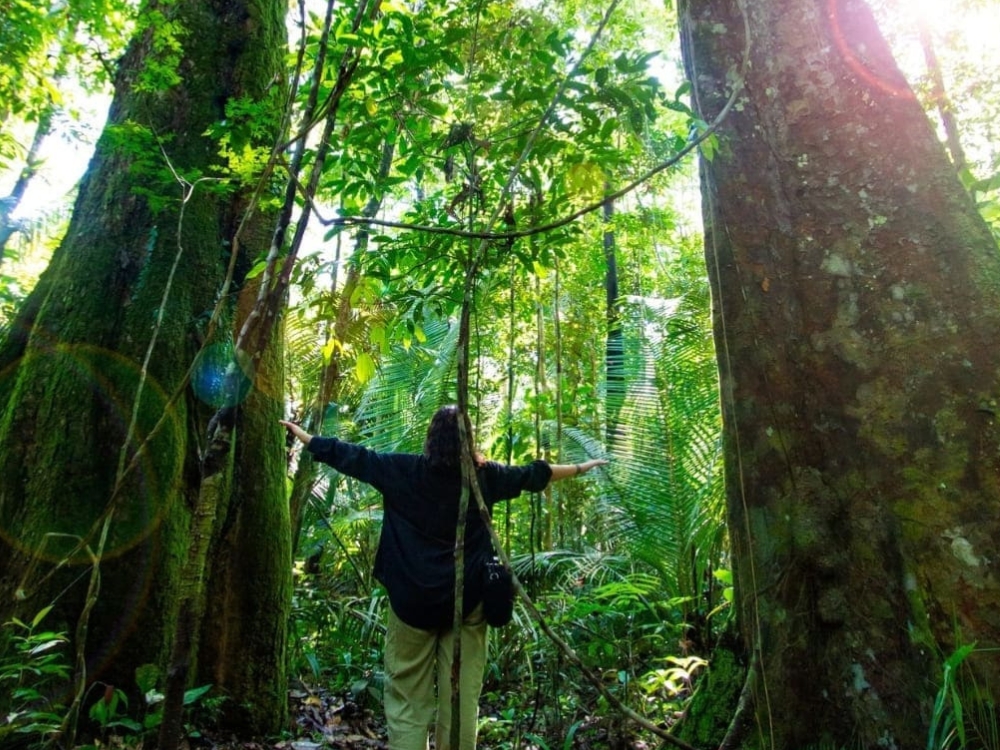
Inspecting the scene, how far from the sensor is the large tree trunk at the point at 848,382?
7.55ft

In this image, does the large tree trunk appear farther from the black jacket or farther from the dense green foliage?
the black jacket

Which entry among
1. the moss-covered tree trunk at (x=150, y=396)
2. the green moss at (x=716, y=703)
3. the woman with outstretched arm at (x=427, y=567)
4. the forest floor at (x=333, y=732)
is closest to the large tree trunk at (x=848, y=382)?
the green moss at (x=716, y=703)

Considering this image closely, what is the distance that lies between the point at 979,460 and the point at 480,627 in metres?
2.12

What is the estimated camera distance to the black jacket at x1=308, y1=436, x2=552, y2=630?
10.6 feet

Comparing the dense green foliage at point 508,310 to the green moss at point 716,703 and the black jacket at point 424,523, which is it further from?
the black jacket at point 424,523

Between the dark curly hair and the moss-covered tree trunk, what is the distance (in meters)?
1.17

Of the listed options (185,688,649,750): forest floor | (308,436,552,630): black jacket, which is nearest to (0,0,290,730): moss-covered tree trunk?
(185,688,649,750): forest floor

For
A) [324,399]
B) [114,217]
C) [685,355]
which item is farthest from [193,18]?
[685,355]

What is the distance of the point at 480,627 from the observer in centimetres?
335

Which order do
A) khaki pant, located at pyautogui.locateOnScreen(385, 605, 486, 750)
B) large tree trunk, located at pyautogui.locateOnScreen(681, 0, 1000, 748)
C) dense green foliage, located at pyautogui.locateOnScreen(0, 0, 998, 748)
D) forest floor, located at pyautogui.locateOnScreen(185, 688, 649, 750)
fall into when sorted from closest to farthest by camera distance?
large tree trunk, located at pyautogui.locateOnScreen(681, 0, 1000, 748), dense green foliage, located at pyautogui.locateOnScreen(0, 0, 998, 748), khaki pant, located at pyautogui.locateOnScreen(385, 605, 486, 750), forest floor, located at pyautogui.locateOnScreen(185, 688, 649, 750)

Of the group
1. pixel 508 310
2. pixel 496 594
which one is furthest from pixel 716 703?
pixel 508 310

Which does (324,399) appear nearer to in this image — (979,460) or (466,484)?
(466,484)

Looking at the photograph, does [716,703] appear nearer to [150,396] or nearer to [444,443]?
[444,443]

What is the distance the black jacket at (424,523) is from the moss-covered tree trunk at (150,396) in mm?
985
